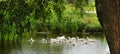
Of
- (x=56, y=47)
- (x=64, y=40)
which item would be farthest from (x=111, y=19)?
(x=64, y=40)

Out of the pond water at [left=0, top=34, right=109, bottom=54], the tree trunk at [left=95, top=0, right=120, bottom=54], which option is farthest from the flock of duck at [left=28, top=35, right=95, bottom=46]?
the tree trunk at [left=95, top=0, right=120, bottom=54]

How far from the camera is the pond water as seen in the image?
1933 cm

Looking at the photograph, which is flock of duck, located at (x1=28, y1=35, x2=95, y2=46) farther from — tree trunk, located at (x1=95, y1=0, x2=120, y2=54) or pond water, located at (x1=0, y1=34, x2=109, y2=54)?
tree trunk, located at (x1=95, y1=0, x2=120, y2=54)

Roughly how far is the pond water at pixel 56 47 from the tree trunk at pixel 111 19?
49.0ft

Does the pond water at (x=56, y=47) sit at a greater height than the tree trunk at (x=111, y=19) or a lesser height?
lesser

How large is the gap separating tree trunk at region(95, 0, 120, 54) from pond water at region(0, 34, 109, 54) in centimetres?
1493

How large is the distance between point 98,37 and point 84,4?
20.3 m

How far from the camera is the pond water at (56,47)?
1933 centimetres

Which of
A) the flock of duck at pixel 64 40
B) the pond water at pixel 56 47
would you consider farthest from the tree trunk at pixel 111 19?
the flock of duck at pixel 64 40

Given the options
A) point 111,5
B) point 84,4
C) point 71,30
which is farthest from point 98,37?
point 111,5

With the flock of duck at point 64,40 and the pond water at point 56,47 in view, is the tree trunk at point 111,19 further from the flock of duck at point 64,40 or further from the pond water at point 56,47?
the flock of duck at point 64,40

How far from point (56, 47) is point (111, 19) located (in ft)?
58.0

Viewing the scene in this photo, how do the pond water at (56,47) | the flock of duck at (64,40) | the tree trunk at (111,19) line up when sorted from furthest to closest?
1. the flock of duck at (64,40)
2. the pond water at (56,47)
3. the tree trunk at (111,19)

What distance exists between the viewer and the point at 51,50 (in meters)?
19.7
